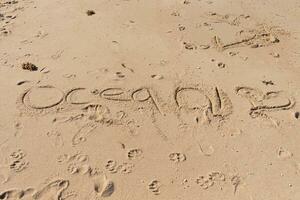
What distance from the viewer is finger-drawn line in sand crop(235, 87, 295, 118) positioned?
5.87 meters

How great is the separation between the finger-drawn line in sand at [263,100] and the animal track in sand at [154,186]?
6.36ft

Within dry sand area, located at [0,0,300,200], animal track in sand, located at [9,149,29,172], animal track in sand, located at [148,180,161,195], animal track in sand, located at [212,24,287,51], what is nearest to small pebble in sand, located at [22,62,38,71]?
dry sand area, located at [0,0,300,200]

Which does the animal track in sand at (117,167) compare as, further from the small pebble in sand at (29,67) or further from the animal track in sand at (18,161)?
the small pebble in sand at (29,67)

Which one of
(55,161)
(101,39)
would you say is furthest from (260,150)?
(101,39)

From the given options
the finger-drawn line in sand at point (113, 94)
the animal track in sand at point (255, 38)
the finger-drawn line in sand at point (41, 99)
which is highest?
the animal track in sand at point (255, 38)

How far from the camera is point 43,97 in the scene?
5.88 m

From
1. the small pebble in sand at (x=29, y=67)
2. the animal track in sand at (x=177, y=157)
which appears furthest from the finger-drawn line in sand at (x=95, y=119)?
the small pebble in sand at (x=29, y=67)

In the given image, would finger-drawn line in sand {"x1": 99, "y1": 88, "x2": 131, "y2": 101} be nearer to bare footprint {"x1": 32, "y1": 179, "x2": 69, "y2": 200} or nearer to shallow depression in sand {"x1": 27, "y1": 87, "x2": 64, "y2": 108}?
shallow depression in sand {"x1": 27, "y1": 87, "x2": 64, "y2": 108}

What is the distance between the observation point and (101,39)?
7.39 m

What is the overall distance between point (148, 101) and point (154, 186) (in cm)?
160

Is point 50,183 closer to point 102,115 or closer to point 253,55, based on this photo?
point 102,115

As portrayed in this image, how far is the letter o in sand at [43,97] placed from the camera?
5.76 metres

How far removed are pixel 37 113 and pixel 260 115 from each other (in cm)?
329

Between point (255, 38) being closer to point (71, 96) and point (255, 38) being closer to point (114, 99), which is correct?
point (114, 99)
